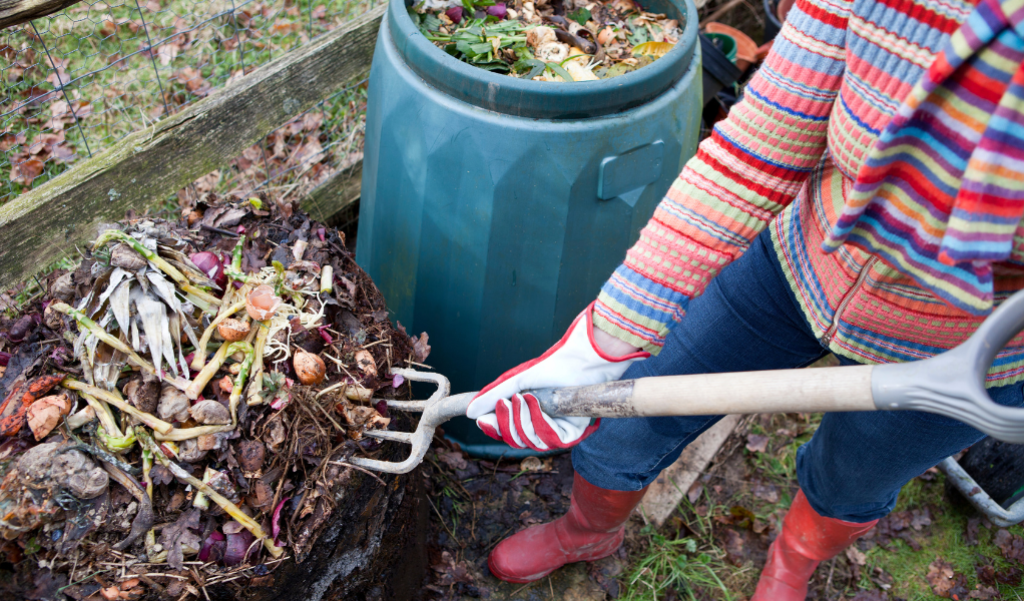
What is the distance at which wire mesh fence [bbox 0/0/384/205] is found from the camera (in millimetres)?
2363

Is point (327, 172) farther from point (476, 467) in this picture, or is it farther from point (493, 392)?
point (493, 392)

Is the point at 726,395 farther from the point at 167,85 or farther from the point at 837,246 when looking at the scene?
the point at 167,85

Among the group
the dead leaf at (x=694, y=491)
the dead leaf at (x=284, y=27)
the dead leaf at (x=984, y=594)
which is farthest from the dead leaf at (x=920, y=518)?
the dead leaf at (x=284, y=27)

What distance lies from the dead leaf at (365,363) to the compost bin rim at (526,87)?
0.61 m

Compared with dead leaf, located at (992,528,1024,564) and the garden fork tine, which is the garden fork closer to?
the garden fork tine

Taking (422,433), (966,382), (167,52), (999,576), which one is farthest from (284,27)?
(999,576)

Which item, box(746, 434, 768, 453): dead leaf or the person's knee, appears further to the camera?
box(746, 434, 768, 453): dead leaf

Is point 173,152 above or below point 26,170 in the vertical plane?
above

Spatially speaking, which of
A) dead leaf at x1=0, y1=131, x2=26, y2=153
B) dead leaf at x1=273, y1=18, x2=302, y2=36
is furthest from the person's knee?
dead leaf at x1=273, y1=18, x2=302, y2=36

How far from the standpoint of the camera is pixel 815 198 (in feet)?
3.83

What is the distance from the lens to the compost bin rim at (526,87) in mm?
1523

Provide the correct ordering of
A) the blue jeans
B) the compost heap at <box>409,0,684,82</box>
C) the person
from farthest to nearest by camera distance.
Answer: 1. the compost heap at <box>409,0,684,82</box>
2. the blue jeans
3. the person

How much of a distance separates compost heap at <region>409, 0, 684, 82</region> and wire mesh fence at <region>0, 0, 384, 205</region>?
829mm

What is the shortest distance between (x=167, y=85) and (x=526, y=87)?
6.36ft
